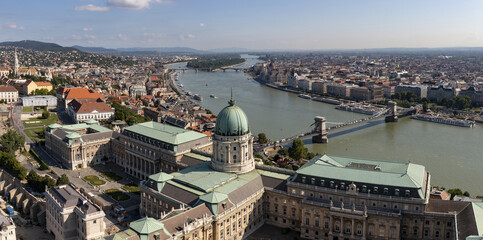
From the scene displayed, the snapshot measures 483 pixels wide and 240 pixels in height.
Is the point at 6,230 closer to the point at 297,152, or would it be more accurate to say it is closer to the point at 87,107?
the point at 297,152

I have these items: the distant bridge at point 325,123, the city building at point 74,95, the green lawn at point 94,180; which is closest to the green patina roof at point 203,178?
the green lawn at point 94,180

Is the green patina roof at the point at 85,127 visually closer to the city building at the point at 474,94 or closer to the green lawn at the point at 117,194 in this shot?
the green lawn at the point at 117,194

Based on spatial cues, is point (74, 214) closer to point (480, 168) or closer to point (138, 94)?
point (480, 168)

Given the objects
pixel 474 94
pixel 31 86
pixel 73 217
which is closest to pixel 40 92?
pixel 31 86

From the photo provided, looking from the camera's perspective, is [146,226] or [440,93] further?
[440,93]

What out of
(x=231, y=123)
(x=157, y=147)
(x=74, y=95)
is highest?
(x=231, y=123)

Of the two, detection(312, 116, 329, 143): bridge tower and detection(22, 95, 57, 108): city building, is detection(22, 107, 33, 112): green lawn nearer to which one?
detection(22, 95, 57, 108): city building
